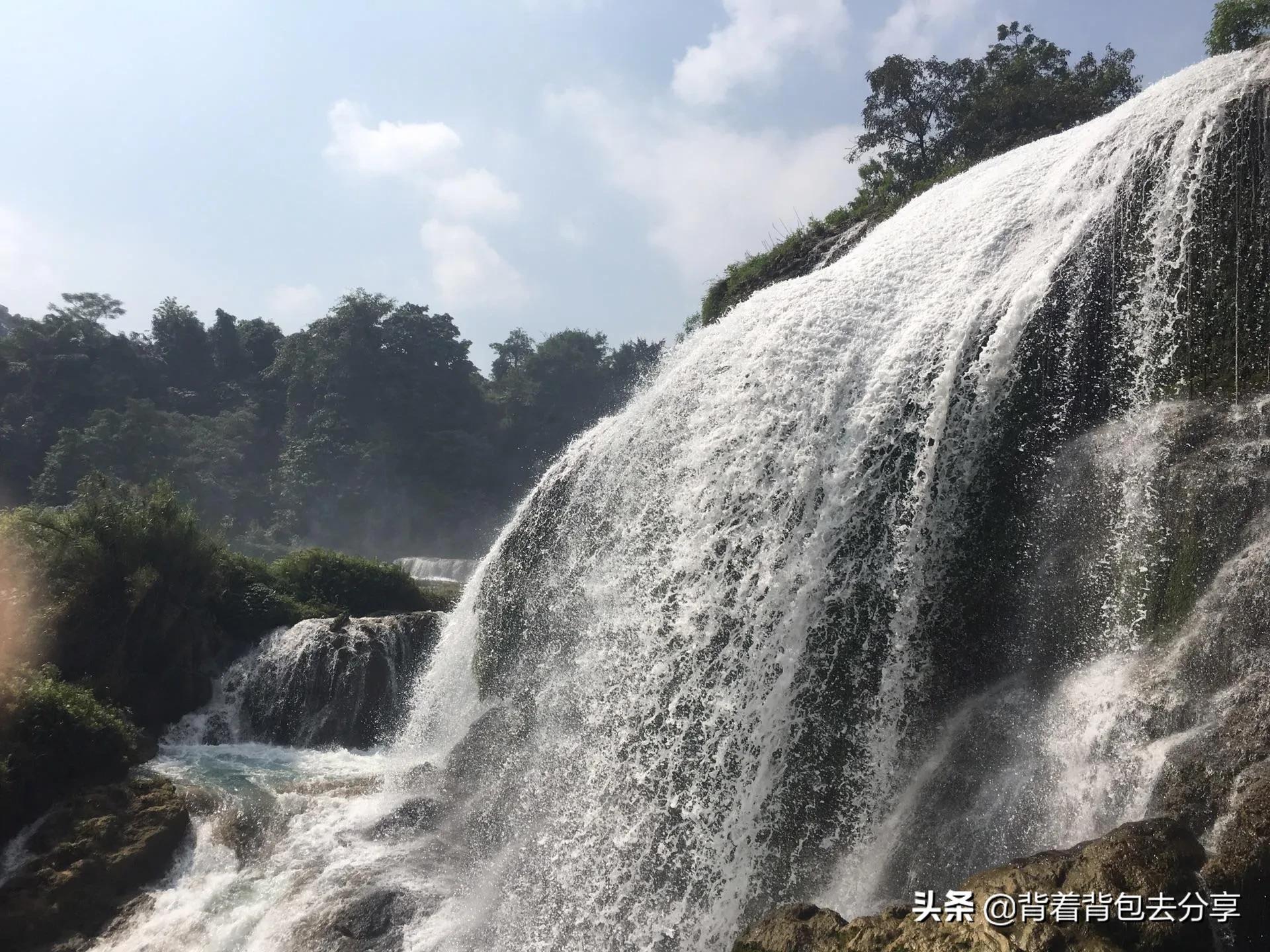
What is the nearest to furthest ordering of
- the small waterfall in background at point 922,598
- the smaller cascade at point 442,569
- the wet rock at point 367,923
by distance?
the small waterfall in background at point 922,598
the wet rock at point 367,923
the smaller cascade at point 442,569

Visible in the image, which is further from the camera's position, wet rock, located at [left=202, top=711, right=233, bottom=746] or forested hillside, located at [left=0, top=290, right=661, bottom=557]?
forested hillside, located at [left=0, top=290, right=661, bottom=557]

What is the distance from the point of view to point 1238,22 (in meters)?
16.5

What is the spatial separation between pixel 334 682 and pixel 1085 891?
1326 centimetres

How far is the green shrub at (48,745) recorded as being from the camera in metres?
9.28

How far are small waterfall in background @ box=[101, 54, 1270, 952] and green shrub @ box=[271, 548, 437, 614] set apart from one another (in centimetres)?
1121

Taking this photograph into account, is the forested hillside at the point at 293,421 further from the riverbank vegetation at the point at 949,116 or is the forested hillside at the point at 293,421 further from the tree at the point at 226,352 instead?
the riverbank vegetation at the point at 949,116

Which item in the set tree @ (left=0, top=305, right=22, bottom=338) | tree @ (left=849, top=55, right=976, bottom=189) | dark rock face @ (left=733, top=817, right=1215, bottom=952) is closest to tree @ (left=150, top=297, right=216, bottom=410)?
tree @ (left=0, top=305, right=22, bottom=338)

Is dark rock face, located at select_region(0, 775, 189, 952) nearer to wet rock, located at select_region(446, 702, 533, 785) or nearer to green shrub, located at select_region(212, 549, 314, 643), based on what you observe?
wet rock, located at select_region(446, 702, 533, 785)

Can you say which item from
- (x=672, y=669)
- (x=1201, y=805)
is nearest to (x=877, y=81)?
(x=672, y=669)

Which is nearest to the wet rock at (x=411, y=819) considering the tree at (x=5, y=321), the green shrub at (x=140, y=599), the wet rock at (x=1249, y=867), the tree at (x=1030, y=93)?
the green shrub at (x=140, y=599)

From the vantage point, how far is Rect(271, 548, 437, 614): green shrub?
19594mm

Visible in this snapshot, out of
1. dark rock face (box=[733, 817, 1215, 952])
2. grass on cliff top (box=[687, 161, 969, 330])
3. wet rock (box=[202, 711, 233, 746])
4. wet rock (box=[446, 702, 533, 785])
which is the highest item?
grass on cliff top (box=[687, 161, 969, 330])

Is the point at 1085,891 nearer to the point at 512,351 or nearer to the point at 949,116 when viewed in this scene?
the point at 949,116

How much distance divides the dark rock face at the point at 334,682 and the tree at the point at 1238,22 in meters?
18.6
